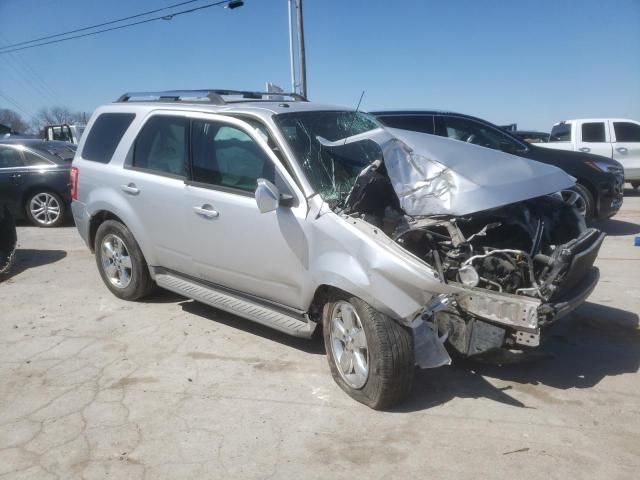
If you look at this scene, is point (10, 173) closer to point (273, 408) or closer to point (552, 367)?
point (273, 408)

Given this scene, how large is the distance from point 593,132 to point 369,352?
37.1ft

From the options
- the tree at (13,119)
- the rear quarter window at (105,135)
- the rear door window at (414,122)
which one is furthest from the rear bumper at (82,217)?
the tree at (13,119)

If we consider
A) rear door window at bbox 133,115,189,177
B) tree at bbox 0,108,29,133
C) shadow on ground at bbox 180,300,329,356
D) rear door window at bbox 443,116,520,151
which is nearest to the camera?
shadow on ground at bbox 180,300,329,356

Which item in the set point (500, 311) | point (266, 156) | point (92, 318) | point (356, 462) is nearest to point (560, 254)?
point (500, 311)

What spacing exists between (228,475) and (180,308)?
9.06 feet

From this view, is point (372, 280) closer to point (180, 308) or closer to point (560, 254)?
point (560, 254)

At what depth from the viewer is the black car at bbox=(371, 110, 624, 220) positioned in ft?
27.5

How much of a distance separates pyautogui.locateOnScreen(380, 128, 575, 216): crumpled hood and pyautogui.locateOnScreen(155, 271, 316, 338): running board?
3.77 ft

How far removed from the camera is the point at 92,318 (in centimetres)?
526

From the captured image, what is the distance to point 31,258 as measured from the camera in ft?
25.2

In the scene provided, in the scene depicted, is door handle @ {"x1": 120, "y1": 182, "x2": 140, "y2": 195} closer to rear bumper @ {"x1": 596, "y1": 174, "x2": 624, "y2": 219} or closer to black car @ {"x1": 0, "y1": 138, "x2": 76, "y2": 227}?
black car @ {"x1": 0, "y1": 138, "x2": 76, "y2": 227}

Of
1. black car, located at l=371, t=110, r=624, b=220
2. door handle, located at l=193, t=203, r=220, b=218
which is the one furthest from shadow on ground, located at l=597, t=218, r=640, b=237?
door handle, located at l=193, t=203, r=220, b=218

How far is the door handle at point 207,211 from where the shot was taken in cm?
431

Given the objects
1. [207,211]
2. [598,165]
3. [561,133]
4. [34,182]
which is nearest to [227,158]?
[207,211]
